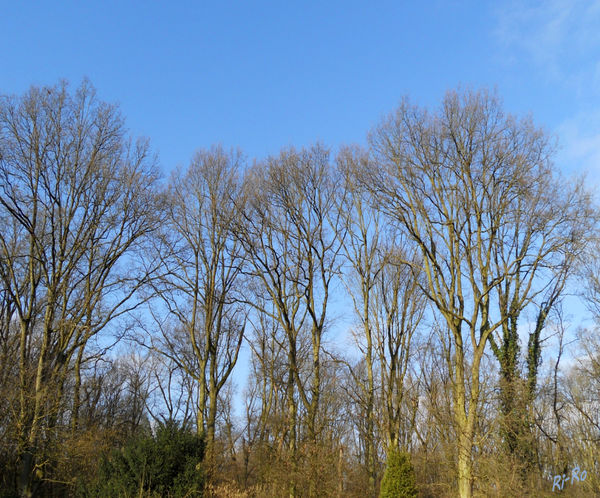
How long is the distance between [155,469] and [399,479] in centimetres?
718

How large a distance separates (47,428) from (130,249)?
618cm

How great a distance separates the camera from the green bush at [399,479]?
14141mm

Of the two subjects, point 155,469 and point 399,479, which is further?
point 399,479

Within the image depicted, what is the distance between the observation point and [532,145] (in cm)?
1473

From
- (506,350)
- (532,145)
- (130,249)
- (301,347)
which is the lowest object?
(506,350)

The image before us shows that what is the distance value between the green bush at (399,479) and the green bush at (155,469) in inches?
232

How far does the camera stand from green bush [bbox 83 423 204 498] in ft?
34.0

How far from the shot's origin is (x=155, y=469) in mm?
10531

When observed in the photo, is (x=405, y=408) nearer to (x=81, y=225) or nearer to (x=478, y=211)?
(x=478, y=211)

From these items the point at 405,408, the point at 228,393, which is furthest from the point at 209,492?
the point at 228,393

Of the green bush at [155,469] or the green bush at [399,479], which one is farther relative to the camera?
the green bush at [399,479]

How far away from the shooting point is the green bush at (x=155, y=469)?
1036 cm

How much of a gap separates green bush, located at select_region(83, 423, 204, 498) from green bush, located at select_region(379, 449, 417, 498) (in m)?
5.90

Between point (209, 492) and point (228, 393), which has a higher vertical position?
point (228, 393)
